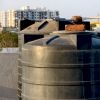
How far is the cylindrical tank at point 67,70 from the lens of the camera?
4.60m

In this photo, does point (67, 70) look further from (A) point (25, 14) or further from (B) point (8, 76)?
(A) point (25, 14)

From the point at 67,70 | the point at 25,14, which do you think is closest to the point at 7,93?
the point at 67,70

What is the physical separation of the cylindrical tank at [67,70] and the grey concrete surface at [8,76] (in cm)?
324

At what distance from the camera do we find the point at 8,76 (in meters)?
8.15

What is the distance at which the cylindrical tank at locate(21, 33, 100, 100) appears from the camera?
4.60m

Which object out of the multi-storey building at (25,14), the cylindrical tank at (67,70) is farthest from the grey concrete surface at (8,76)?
the multi-storey building at (25,14)

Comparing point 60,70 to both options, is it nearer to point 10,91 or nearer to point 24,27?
Answer: point 24,27

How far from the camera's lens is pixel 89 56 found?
4.65 meters

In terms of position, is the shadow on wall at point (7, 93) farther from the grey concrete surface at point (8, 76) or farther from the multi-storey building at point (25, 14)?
the multi-storey building at point (25, 14)

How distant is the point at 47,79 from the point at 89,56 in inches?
24.2

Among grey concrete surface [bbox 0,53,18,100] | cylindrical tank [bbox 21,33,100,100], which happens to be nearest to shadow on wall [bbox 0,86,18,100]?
grey concrete surface [bbox 0,53,18,100]

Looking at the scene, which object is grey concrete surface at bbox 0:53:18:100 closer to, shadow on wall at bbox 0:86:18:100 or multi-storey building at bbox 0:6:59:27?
shadow on wall at bbox 0:86:18:100

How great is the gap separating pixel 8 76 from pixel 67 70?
147 inches

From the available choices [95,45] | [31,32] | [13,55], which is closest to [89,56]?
[95,45]
